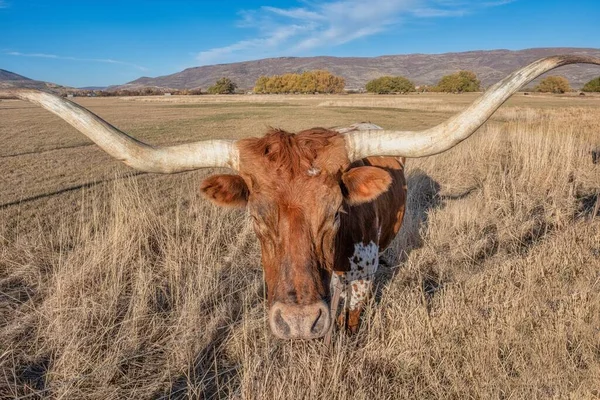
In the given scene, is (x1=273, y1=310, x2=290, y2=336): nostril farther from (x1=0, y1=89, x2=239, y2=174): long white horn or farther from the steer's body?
(x1=0, y1=89, x2=239, y2=174): long white horn

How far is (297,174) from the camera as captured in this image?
253cm

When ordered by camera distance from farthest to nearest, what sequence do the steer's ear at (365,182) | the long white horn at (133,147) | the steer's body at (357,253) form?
the steer's body at (357,253)
the steer's ear at (365,182)
the long white horn at (133,147)

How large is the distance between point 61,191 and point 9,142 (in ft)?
36.9

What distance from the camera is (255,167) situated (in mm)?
2662

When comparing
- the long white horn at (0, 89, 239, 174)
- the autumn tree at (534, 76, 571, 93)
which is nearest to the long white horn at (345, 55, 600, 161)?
the long white horn at (0, 89, 239, 174)

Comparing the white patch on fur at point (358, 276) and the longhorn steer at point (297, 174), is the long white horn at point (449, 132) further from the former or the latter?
the white patch on fur at point (358, 276)

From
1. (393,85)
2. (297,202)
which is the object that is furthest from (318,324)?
(393,85)

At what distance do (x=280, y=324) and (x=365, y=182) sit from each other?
A: 120 centimetres

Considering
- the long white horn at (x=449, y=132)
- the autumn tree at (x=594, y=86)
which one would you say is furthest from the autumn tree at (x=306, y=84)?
the long white horn at (x=449, y=132)

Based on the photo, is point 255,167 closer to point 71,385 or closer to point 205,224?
point 71,385

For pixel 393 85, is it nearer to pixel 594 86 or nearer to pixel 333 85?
pixel 333 85

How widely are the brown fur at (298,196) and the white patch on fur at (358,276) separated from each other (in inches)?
29.5

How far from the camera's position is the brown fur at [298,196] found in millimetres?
2365

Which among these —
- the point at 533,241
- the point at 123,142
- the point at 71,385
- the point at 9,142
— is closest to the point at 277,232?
the point at 123,142
